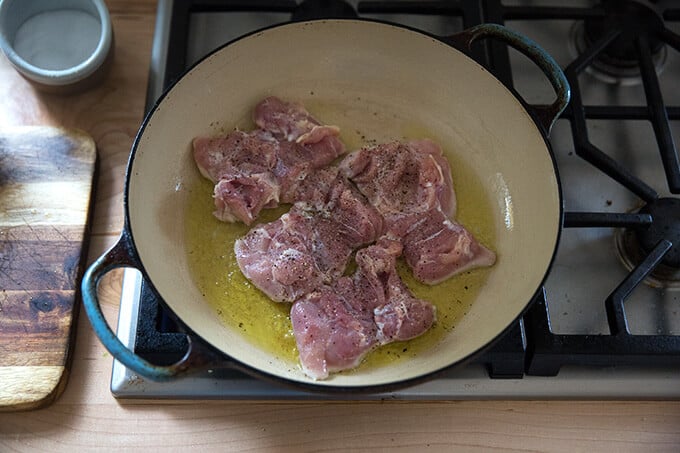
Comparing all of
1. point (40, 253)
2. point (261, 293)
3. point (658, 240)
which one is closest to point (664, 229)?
point (658, 240)

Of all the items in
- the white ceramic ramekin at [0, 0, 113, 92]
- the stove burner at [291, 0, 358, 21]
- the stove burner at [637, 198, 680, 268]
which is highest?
the stove burner at [291, 0, 358, 21]

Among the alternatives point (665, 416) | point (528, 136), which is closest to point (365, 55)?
point (528, 136)

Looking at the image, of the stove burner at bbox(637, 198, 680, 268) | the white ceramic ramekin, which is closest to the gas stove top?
the stove burner at bbox(637, 198, 680, 268)

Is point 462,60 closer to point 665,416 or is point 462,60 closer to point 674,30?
point 674,30

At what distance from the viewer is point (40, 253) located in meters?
1.12

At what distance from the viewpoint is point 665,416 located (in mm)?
1057

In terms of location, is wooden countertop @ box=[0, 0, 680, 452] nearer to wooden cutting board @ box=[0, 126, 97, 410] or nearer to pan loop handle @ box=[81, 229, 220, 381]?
wooden cutting board @ box=[0, 126, 97, 410]

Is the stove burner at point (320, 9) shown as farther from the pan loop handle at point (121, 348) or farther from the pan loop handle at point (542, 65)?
the pan loop handle at point (121, 348)

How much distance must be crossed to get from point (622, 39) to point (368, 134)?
1.60 feet

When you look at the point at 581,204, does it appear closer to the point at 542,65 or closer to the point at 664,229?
the point at 664,229

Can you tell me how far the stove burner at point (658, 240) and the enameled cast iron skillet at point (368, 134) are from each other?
170 mm

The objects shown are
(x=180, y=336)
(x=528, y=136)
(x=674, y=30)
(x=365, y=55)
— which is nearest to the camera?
(x=180, y=336)

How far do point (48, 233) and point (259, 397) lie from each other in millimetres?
434

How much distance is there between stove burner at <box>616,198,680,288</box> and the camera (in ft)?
3.58
